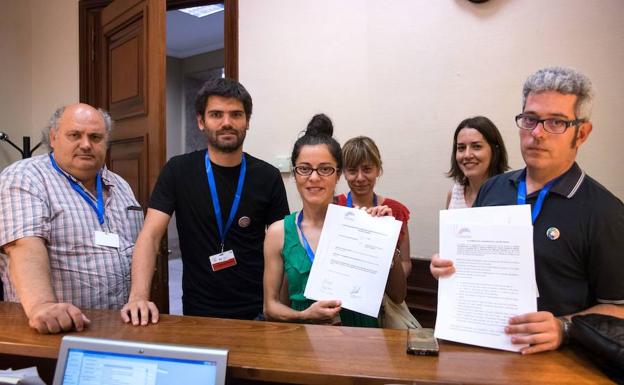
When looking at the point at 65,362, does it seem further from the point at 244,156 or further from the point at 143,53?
the point at 143,53

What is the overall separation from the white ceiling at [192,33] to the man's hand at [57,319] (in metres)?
4.88

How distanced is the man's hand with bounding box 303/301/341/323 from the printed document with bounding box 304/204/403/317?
2cm

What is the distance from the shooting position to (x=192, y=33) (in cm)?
628

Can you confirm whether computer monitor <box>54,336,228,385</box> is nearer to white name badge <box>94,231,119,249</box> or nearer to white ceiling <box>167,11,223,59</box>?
white name badge <box>94,231,119,249</box>

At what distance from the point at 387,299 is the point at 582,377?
68 cm

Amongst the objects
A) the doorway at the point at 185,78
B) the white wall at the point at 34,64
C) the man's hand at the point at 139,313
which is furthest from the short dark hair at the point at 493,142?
the doorway at the point at 185,78

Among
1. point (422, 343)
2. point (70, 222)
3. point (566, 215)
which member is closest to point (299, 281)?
point (422, 343)

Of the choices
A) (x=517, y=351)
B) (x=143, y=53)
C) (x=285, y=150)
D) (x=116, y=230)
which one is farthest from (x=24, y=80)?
(x=517, y=351)

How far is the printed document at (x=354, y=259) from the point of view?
126 cm

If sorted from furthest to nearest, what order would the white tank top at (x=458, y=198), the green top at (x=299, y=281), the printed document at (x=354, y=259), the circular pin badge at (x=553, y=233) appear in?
the white tank top at (x=458, y=198), the green top at (x=299, y=281), the printed document at (x=354, y=259), the circular pin badge at (x=553, y=233)

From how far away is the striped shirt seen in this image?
157 centimetres

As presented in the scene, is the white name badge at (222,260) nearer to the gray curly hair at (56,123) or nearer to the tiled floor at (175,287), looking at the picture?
the gray curly hair at (56,123)

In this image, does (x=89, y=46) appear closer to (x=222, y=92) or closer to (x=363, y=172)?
(x=222, y=92)

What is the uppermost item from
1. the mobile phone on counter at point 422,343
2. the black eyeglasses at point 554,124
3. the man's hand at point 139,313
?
the black eyeglasses at point 554,124
